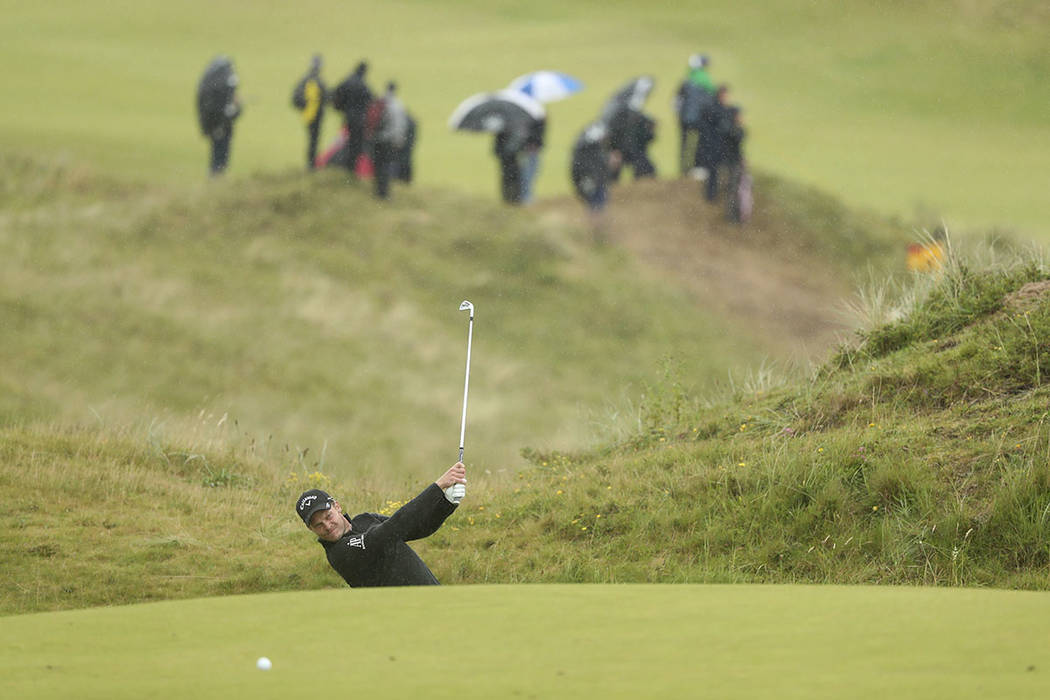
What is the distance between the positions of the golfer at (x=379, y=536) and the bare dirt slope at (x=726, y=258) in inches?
1155

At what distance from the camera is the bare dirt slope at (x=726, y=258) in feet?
125

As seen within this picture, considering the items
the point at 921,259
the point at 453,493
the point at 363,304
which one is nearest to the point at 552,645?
the point at 453,493

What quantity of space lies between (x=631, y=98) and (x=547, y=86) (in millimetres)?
2329

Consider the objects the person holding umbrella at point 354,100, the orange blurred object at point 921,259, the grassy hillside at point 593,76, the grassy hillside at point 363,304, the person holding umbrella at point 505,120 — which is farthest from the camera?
the grassy hillside at point 593,76

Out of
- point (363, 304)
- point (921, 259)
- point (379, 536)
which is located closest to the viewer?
point (379, 536)

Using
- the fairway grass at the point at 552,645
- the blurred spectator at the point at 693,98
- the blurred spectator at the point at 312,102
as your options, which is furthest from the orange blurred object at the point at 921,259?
the blurred spectator at the point at 312,102

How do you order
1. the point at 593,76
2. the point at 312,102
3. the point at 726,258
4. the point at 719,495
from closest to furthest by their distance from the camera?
the point at 719,495, the point at 312,102, the point at 726,258, the point at 593,76

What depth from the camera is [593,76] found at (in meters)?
49.7

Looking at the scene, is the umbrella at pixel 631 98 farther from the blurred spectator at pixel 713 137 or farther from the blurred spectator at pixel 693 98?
the blurred spectator at pixel 713 137

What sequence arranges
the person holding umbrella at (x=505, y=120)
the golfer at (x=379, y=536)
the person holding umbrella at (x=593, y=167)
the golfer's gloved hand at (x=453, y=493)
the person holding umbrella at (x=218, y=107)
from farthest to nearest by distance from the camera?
the person holding umbrella at (x=593, y=167), the person holding umbrella at (x=218, y=107), the person holding umbrella at (x=505, y=120), the golfer's gloved hand at (x=453, y=493), the golfer at (x=379, y=536)

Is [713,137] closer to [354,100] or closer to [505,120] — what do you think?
[505,120]

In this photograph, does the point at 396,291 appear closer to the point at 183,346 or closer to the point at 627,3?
the point at 183,346

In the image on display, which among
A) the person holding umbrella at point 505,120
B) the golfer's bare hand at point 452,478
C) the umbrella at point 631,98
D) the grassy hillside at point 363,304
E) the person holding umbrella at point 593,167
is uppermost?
the umbrella at point 631,98

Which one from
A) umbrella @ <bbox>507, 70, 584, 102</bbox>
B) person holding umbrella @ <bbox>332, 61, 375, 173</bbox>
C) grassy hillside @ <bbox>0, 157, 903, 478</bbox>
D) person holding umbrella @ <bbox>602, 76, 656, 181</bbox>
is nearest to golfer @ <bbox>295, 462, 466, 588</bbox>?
grassy hillside @ <bbox>0, 157, 903, 478</bbox>
